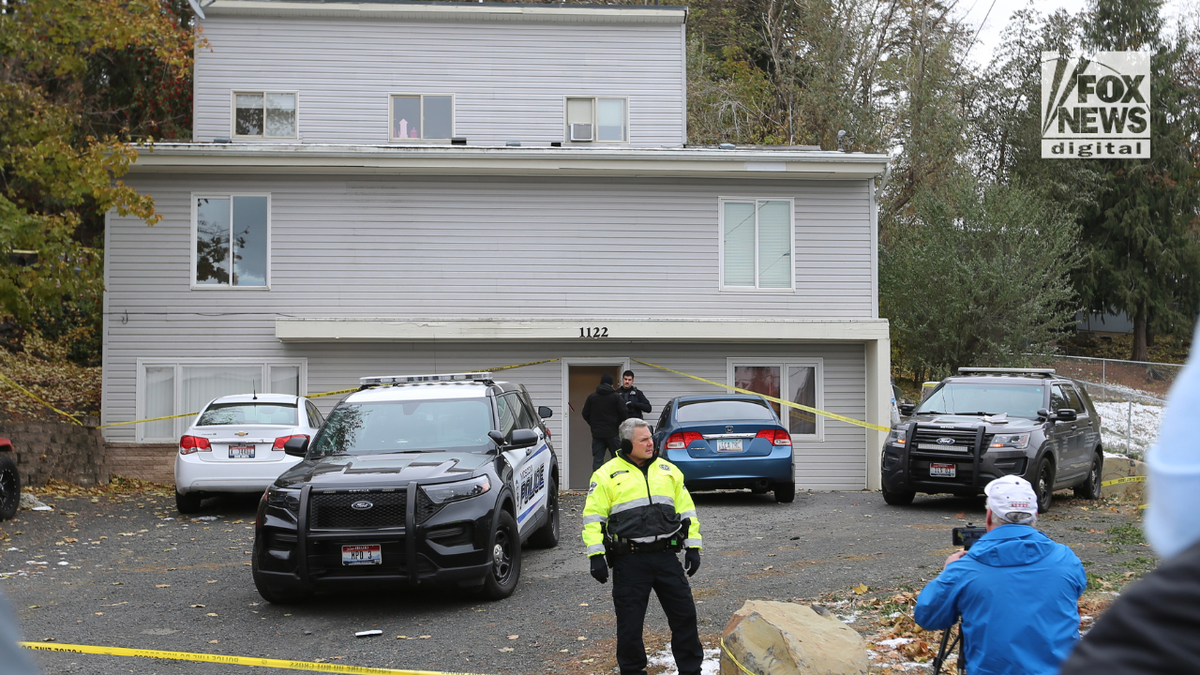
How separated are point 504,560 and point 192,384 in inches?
473

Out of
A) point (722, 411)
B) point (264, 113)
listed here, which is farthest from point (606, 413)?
point (264, 113)

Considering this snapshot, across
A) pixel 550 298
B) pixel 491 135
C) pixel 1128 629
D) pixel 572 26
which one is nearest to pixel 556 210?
pixel 550 298

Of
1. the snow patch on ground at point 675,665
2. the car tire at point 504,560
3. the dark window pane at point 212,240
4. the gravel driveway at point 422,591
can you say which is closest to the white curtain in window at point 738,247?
the gravel driveway at point 422,591

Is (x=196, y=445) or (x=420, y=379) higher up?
(x=420, y=379)

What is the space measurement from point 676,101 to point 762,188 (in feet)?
11.7

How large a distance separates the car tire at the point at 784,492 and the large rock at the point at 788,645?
8709mm

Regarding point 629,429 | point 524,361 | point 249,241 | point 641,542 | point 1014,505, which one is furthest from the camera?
point 524,361

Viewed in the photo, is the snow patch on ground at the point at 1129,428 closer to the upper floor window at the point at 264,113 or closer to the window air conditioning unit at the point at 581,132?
the window air conditioning unit at the point at 581,132

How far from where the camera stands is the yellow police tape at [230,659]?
6641 millimetres

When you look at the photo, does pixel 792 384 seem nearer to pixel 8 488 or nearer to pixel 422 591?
pixel 422 591

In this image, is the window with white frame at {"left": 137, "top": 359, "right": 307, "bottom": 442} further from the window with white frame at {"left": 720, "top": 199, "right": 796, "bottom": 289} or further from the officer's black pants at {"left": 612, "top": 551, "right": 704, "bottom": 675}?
the officer's black pants at {"left": 612, "top": 551, "right": 704, "bottom": 675}

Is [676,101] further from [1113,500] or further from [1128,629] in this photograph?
[1128,629]

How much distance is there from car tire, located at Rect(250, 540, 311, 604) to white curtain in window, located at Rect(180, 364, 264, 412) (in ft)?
35.3

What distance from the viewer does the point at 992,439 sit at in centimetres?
1384
